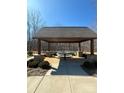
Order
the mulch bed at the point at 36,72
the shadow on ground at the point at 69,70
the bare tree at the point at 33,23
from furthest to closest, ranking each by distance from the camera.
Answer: the bare tree at the point at 33,23 → the shadow on ground at the point at 69,70 → the mulch bed at the point at 36,72

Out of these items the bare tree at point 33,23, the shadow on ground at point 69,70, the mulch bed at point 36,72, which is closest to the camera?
the mulch bed at point 36,72

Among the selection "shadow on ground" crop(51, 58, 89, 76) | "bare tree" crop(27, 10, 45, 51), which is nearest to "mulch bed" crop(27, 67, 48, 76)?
"shadow on ground" crop(51, 58, 89, 76)

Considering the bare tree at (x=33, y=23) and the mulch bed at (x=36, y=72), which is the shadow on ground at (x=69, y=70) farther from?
the bare tree at (x=33, y=23)

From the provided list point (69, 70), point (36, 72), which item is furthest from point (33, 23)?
point (36, 72)

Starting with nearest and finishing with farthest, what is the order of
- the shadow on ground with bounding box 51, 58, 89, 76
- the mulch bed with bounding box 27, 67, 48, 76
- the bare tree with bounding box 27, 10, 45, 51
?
1. the mulch bed with bounding box 27, 67, 48, 76
2. the shadow on ground with bounding box 51, 58, 89, 76
3. the bare tree with bounding box 27, 10, 45, 51

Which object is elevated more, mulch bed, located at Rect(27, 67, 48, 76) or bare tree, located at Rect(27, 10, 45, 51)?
bare tree, located at Rect(27, 10, 45, 51)

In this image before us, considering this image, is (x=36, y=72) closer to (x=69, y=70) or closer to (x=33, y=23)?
(x=69, y=70)

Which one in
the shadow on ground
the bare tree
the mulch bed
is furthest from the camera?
the bare tree

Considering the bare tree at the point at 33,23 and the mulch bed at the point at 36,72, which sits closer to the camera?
the mulch bed at the point at 36,72

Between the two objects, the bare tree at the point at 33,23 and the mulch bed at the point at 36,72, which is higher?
the bare tree at the point at 33,23

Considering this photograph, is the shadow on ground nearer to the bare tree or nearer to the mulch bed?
the mulch bed

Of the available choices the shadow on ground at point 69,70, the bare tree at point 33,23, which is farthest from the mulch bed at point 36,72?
the bare tree at point 33,23

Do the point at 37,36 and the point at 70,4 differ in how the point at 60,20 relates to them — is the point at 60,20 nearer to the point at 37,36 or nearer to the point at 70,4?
the point at 70,4
